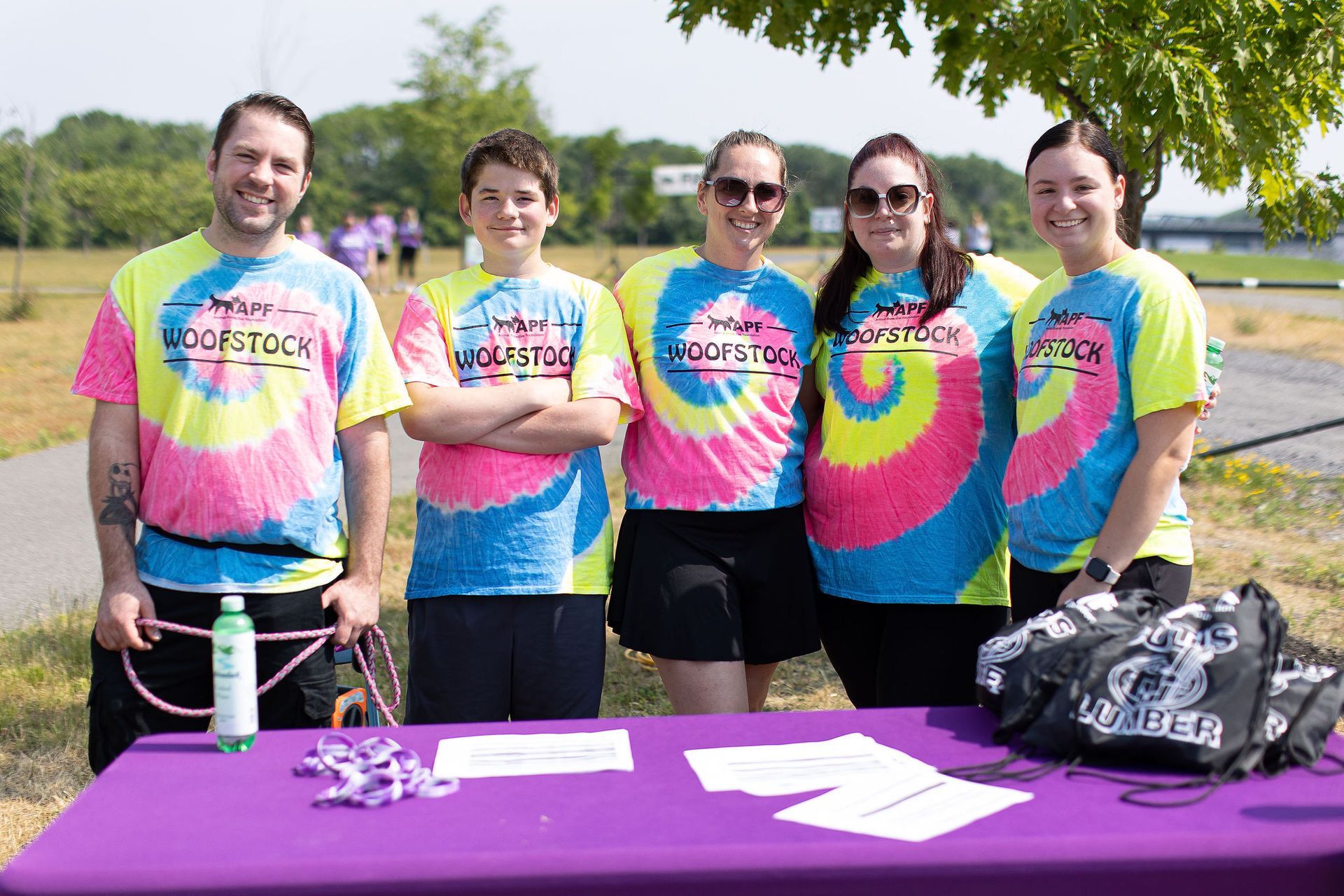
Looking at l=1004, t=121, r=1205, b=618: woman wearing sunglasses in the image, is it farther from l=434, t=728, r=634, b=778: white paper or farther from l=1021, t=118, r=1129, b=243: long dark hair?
l=434, t=728, r=634, b=778: white paper

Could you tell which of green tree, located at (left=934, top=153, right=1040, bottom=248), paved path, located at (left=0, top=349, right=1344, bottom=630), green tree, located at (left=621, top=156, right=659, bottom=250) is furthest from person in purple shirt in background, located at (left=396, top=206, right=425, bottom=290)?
green tree, located at (left=934, top=153, right=1040, bottom=248)

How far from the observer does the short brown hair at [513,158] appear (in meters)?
3.15

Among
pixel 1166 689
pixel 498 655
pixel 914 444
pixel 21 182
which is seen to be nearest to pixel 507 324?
pixel 498 655

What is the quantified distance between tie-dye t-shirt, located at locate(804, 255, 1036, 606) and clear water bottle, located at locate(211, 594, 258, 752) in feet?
5.37

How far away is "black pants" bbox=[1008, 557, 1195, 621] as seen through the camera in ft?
9.30

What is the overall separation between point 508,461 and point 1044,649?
1448 mm

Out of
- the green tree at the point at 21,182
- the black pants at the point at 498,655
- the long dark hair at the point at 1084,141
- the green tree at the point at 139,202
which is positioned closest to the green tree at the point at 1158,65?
the long dark hair at the point at 1084,141

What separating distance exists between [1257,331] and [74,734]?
1855 centimetres

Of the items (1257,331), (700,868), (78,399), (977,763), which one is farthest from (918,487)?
(1257,331)

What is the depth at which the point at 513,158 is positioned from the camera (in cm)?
314

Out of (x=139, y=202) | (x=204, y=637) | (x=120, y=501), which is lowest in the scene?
(x=204, y=637)

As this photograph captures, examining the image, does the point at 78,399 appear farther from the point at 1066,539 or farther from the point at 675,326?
the point at 1066,539

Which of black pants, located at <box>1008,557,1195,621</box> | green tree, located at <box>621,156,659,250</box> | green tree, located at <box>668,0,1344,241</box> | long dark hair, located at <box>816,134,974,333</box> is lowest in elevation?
black pants, located at <box>1008,557,1195,621</box>

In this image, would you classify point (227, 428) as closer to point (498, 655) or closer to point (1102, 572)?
point (498, 655)
